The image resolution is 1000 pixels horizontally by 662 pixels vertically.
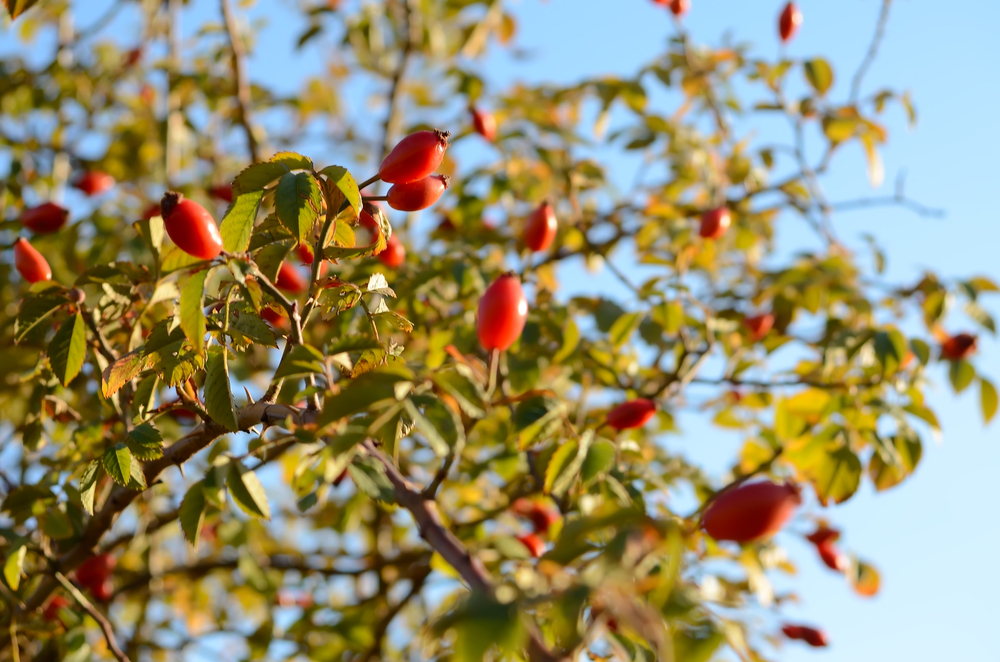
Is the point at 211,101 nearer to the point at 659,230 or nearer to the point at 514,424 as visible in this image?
the point at 659,230

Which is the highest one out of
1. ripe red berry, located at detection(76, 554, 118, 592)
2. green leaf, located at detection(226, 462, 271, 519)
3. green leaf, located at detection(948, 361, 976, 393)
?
green leaf, located at detection(226, 462, 271, 519)

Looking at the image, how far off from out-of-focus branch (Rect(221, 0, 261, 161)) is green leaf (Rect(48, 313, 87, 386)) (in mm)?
2184

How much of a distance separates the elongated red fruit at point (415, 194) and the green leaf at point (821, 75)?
2432 millimetres

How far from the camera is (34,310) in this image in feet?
4.57

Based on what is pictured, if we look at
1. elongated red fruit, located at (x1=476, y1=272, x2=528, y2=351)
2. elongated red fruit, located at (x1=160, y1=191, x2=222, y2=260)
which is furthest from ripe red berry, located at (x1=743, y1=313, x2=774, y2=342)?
elongated red fruit, located at (x1=160, y1=191, x2=222, y2=260)

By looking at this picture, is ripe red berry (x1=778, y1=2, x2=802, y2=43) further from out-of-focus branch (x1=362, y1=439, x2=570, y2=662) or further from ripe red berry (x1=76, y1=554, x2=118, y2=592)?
ripe red berry (x1=76, y1=554, x2=118, y2=592)

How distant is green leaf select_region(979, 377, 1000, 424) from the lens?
2631mm

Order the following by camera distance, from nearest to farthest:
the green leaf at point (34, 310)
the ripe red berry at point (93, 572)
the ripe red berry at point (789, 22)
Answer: the green leaf at point (34, 310)
the ripe red berry at point (93, 572)
the ripe red berry at point (789, 22)

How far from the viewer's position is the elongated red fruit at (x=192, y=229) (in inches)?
42.5

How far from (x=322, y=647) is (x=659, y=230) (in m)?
2.05

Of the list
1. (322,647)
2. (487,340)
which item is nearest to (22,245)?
(487,340)

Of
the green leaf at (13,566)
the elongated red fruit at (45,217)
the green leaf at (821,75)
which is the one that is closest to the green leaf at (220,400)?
the green leaf at (13,566)

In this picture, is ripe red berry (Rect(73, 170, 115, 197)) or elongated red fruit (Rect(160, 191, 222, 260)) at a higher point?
elongated red fruit (Rect(160, 191, 222, 260))

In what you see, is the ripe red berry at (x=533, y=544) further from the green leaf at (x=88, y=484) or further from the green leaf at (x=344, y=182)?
the green leaf at (x=344, y=182)
